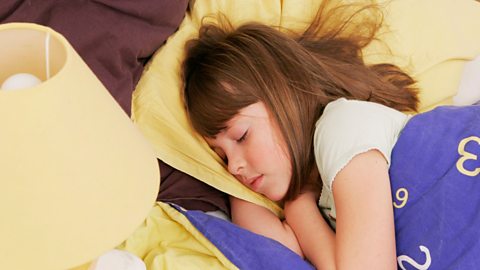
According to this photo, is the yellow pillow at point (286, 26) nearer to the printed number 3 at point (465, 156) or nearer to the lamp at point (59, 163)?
the printed number 3 at point (465, 156)

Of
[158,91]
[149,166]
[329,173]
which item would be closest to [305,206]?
[329,173]

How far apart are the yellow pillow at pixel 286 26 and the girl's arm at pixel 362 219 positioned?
7.7 inches

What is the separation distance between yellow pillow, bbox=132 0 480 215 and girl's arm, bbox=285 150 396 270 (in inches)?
7.7

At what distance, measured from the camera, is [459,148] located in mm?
990

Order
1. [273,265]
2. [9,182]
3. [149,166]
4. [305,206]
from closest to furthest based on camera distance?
[9,182]
[149,166]
[273,265]
[305,206]

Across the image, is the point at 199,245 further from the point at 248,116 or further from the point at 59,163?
the point at 59,163

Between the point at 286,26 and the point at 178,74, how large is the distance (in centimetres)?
26

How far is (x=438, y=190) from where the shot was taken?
0.96 m

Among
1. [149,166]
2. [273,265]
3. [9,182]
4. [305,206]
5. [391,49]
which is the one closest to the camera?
[9,182]

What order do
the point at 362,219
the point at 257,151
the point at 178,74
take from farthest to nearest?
the point at 178,74 → the point at 257,151 → the point at 362,219

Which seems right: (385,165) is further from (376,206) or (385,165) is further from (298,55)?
(298,55)

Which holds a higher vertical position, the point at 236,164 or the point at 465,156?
the point at 465,156

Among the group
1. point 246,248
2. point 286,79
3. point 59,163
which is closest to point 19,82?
point 59,163

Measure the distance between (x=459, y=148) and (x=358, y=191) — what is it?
0.61 feet
